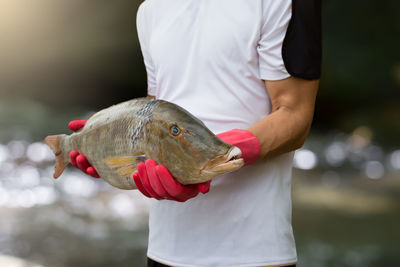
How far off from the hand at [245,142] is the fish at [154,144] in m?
0.04

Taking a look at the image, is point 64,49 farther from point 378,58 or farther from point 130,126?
point 130,126

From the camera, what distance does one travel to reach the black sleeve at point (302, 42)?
1041 mm

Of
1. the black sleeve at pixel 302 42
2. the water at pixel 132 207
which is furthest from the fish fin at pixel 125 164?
the water at pixel 132 207

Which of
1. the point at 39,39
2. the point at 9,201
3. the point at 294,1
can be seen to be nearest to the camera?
the point at 294,1

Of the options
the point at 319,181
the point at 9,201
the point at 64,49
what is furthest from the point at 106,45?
the point at 319,181

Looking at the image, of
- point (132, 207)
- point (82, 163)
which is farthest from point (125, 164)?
point (132, 207)

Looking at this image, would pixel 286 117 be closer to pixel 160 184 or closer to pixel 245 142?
pixel 245 142

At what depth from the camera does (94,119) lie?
120 cm

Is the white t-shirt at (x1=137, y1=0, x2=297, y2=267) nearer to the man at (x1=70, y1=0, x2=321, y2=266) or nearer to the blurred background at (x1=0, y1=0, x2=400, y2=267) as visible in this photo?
the man at (x1=70, y1=0, x2=321, y2=266)

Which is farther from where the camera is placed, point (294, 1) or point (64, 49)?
point (64, 49)

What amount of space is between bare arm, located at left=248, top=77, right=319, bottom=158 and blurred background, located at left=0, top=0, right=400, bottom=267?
412 cm

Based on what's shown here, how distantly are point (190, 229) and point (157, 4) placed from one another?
559 mm

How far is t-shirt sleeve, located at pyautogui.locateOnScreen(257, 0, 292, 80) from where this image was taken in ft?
3.43

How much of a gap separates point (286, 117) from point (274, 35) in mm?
171
